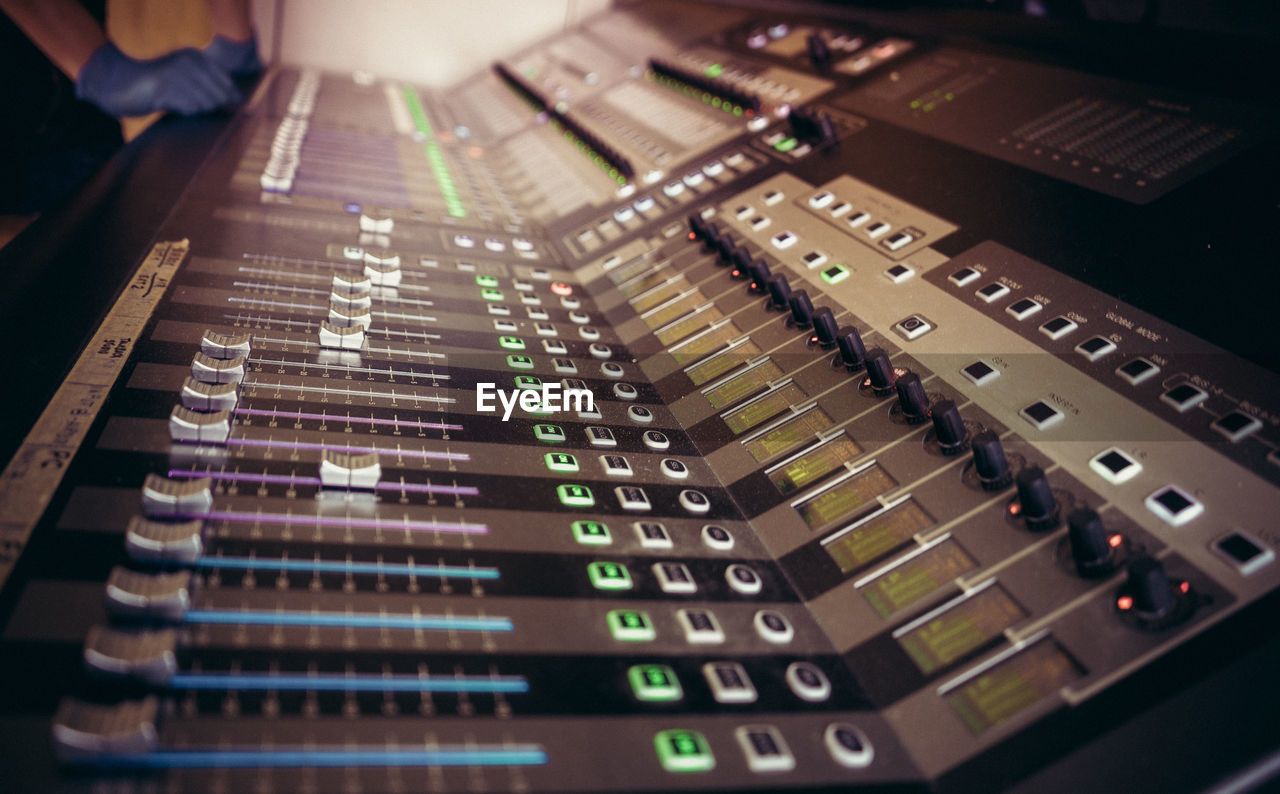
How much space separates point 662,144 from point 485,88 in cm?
186

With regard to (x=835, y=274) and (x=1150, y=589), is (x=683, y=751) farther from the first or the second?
(x=835, y=274)

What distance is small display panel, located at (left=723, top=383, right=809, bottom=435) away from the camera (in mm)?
1390

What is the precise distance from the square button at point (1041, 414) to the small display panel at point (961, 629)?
291 mm

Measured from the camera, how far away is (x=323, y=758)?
0.73 m

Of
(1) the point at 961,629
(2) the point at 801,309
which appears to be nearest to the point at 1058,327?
(2) the point at 801,309

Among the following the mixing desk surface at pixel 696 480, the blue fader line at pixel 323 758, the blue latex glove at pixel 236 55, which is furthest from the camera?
the blue latex glove at pixel 236 55

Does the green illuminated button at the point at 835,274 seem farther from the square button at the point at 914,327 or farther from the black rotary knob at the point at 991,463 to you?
the black rotary knob at the point at 991,463

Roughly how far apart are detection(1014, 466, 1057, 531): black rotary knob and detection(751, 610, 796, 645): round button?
345 millimetres

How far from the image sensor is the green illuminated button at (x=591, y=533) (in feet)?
3.56

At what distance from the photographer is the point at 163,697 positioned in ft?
2.45

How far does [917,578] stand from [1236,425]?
0.48m

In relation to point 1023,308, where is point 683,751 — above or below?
below

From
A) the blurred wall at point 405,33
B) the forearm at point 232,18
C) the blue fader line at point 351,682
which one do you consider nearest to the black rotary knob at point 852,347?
the blue fader line at point 351,682

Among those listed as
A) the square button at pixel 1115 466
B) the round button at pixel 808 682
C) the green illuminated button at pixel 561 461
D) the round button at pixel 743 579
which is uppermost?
the square button at pixel 1115 466
